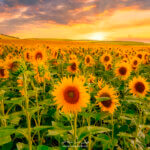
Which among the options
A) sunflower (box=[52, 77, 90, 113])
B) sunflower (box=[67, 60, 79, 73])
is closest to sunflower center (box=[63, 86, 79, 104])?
sunflower (box=[52, 77, 90, 113])

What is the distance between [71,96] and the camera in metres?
1.85

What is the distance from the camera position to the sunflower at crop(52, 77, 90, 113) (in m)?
1.81

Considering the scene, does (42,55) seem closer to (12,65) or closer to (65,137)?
(12,65)

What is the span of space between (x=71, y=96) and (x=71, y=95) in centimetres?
1

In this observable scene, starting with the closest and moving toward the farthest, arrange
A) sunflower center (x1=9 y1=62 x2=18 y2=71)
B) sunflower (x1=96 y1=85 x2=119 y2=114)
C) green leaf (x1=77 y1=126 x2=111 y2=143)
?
green leaf (x1=77 y1=126 x2=111 y2=143) → sunflower (x1=96 y1=85 x2=119 y2=114) → sunflower center (x1=9 y1=62 x2=18 y2=71)

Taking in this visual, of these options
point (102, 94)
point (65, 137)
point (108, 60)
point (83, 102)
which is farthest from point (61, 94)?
point (108, 60)

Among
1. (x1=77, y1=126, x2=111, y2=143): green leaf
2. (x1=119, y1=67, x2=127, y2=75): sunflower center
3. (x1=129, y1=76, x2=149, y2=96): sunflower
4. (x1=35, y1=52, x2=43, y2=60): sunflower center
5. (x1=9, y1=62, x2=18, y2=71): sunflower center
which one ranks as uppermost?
(x1=35, y1=52, x2=43, y2=60): sunflower center

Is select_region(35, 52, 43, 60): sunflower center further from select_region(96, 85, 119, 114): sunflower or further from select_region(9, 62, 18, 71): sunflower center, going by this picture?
select_region(96, 85, 119, 114): sunflower

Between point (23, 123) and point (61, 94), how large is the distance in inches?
75.6

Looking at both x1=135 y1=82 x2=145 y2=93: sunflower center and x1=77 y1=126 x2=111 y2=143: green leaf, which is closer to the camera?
x1=77 y1=126 x2=111 y2=143: green leaf

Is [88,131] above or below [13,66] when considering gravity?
below

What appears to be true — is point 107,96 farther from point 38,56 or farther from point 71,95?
point 38,56

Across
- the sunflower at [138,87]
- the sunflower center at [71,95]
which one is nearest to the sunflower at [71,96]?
the sunflower center at [71,95]

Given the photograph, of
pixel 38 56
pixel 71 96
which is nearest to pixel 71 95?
pixel 71 96
